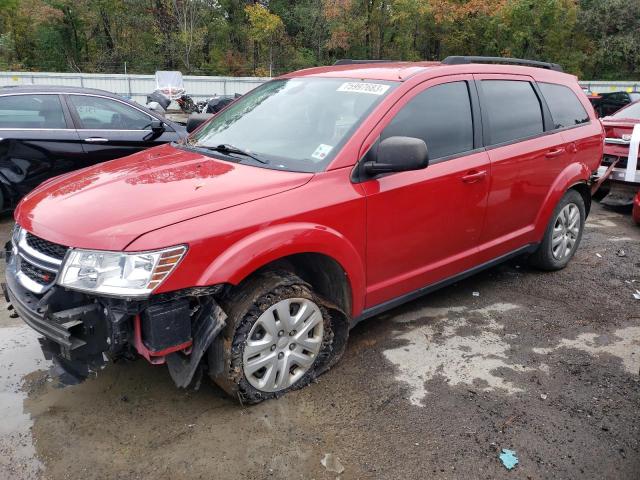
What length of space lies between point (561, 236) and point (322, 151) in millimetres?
2902

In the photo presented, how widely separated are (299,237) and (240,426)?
1.03m

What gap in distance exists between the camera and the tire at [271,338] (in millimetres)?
2787

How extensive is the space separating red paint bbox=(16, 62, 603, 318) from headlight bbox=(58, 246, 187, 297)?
4 cm

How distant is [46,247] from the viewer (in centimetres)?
271

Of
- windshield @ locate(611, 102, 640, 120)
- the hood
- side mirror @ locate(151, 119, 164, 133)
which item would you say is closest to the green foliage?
windshield @ locate(611, 102, 640, 120)

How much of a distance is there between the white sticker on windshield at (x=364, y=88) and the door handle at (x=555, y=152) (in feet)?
5.76

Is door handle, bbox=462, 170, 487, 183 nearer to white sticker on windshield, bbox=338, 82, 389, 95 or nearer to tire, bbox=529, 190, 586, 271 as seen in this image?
white sticker on windshield, bbox=338, 82, 389, 95

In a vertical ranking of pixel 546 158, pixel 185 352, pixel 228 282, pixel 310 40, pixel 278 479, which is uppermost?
pixel 310 40

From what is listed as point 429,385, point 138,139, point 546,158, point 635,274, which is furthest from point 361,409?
point 138,139

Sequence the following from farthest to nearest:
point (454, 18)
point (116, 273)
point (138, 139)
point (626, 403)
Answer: point (454, 18), point (138, 139), point (626, 403), point (116, 273)

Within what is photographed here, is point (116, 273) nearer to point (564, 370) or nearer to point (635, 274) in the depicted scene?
point (564, 370)

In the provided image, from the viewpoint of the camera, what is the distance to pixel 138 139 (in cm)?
673

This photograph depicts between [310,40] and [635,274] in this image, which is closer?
[635,274]

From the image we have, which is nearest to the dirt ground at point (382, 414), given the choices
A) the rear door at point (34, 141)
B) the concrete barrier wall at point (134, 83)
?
the rear door at point (34, 141)
